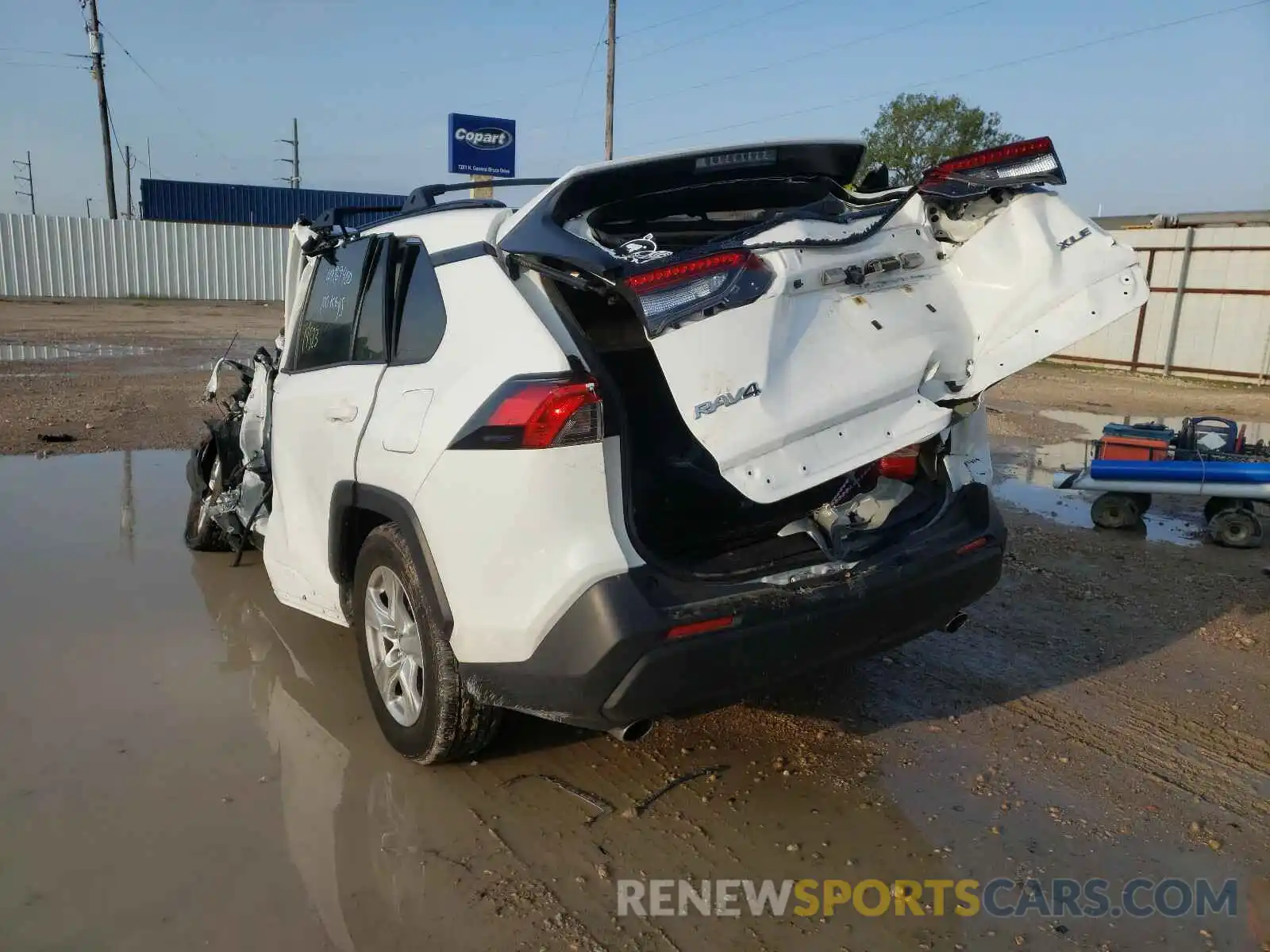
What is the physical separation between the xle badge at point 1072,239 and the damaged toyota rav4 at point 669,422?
1 centimetres

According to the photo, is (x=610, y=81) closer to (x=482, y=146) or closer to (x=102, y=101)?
(x=482, y=146)

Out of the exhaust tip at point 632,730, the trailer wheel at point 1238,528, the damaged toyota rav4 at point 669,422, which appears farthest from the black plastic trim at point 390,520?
the trailer wheel at point 1238,528

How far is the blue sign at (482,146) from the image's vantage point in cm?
2575

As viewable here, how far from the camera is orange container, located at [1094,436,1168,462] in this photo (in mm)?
6711

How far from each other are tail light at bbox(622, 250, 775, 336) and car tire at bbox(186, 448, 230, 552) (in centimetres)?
402

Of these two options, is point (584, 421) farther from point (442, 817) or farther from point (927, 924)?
point (927, 924)

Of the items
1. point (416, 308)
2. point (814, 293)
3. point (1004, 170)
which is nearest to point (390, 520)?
point (416, 308)

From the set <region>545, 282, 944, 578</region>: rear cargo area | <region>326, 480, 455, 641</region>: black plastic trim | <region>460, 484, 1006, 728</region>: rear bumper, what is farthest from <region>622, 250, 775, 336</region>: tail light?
<region>326, 480, 455, 641</region>: black plastic trim

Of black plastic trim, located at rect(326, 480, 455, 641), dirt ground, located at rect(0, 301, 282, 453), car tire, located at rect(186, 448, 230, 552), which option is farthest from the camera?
dirt ground, located at rect(0, 301, 282, 453)

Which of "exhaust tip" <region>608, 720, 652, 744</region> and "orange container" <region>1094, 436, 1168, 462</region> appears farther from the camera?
"orange container" <region>1094, 436, 1168, 462</region>

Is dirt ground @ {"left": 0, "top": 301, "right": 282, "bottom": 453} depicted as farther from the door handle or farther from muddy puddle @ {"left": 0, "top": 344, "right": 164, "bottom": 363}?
the door handle

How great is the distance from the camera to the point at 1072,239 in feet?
11.1

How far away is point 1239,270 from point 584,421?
57.3 ft

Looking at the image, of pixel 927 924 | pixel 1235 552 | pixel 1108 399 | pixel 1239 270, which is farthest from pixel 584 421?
pixel 1239 270
